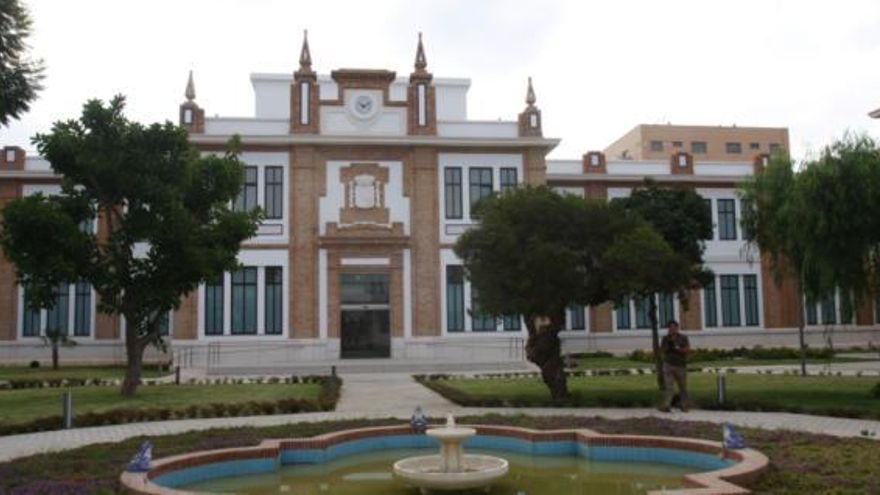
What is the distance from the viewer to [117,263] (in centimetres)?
2034

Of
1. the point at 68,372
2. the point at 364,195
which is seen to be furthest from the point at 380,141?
the point at 68,372

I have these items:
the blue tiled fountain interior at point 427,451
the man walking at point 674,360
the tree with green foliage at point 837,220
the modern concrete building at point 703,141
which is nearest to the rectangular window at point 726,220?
the tree with green foliage at point 837,220

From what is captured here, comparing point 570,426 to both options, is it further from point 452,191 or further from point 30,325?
point 30,325

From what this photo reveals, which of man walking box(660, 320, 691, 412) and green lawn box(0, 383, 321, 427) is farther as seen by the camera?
green lawn box(0, 383, 321, 427)

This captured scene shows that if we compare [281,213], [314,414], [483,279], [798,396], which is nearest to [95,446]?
[314,414]

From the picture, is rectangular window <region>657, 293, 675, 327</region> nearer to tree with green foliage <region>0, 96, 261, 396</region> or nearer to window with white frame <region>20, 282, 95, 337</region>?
tree with green foliage <region>0, 96, 261, 396</region>

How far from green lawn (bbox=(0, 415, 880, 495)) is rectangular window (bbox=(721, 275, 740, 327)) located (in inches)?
1075

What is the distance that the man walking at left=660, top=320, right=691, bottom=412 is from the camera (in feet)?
51.1

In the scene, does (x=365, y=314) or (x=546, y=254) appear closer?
(x=546, y=254)

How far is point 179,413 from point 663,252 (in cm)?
969

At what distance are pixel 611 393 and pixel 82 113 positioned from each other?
1358 cm

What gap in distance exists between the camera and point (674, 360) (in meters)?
15.6

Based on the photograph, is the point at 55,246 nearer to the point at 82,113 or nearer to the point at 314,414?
the point at 82,113

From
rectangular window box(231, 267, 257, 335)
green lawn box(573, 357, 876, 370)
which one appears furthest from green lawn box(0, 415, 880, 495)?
rectangular window box(231, 267, 257, 335)
